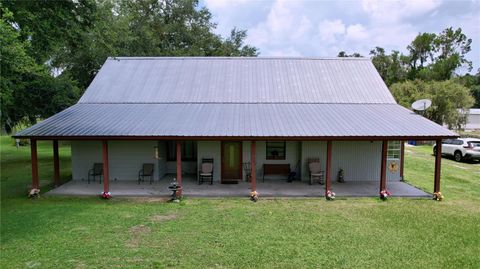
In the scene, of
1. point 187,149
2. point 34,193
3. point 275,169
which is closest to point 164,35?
point 187,149

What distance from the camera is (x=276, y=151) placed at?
13.3m

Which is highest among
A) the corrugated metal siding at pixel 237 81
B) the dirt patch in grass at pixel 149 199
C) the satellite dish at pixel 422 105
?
the corrugated metal siding at pixel 237 81

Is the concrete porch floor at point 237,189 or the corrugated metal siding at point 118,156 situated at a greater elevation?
the corrugated metal siding at point 118,156

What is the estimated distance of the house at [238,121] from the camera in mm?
10633

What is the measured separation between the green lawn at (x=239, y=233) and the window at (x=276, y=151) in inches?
117

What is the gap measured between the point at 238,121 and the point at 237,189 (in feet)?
7.89

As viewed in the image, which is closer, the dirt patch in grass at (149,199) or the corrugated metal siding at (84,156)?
the dirt patch in grass at (149,199)

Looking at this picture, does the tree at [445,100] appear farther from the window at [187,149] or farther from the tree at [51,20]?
the tree at [51,20]

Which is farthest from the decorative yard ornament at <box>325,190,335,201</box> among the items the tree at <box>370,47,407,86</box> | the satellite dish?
the tree at <box>370,47,407,86</box>

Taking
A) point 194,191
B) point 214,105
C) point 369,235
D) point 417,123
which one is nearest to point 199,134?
point 194,191

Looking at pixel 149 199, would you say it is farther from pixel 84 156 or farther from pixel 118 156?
pixel 84 156

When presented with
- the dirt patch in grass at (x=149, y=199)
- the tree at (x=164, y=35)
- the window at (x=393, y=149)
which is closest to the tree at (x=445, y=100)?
the tree at (x=164, y=35)

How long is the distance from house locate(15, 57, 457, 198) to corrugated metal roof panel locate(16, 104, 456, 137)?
1.4 inches

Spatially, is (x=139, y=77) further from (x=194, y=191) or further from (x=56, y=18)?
(x=194, y=191)
